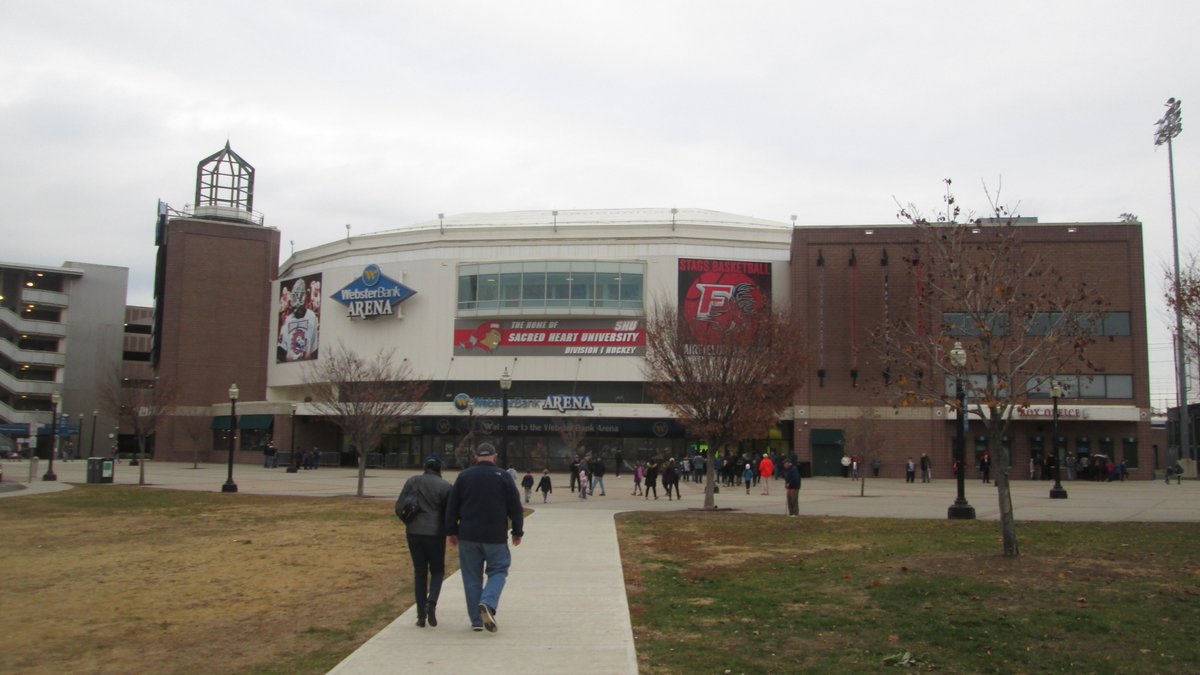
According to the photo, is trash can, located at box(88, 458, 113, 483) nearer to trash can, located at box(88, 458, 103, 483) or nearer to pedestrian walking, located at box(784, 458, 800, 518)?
trash can, located at box(88, 458, 103, 483)

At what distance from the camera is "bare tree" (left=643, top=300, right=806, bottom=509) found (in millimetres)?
27891

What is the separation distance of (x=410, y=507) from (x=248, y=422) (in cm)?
6572

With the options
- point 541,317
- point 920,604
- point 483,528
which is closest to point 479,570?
point 483,528

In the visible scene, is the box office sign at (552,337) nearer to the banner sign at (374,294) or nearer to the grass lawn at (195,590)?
the banner sign at (374,294)

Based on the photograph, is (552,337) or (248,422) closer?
(552,337)

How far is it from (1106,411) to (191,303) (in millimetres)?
63444

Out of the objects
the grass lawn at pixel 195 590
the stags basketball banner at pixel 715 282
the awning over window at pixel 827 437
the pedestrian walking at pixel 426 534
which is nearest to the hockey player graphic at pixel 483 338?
the stags basketball banner at pixel 715 282

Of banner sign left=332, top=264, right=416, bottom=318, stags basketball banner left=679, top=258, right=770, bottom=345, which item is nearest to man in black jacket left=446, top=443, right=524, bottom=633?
stags basketball banner left=679, top=258, right=770, bottom=345

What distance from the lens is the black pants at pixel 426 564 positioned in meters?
9.48

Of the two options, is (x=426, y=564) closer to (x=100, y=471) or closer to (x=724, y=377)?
(x=724, y=377)

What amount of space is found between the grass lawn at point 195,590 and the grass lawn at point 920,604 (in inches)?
133

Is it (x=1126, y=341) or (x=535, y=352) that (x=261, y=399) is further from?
(x=1126, y=341)

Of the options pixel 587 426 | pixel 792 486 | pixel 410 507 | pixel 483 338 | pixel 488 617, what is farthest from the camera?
pixel 483 338

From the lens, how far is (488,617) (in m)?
8.93
